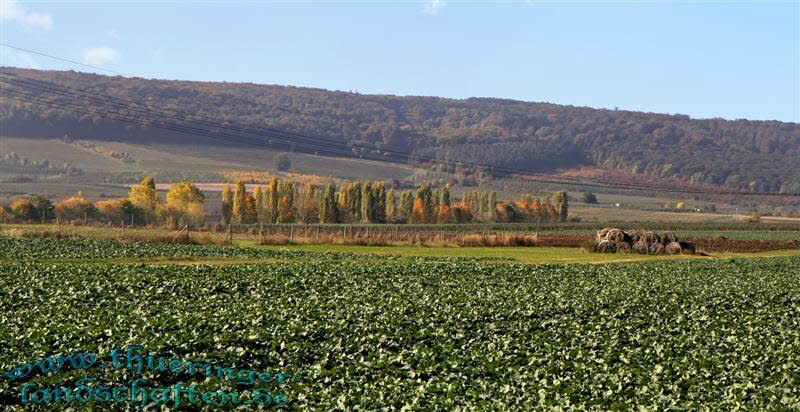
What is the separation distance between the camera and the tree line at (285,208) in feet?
392

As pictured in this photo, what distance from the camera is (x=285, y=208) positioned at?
143000 millimetres

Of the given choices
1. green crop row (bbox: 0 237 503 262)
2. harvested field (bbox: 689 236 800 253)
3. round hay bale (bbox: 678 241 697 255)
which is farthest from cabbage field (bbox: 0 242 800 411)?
harvested field (bbox: 689 236 800 253)

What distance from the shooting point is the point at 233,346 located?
23.7 metres

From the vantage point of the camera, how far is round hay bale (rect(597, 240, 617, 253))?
257ft

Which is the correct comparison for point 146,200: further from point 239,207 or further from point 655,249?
point 655,249

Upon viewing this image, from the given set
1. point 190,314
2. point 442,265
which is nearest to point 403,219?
point 442,265

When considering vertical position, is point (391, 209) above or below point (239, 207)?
below

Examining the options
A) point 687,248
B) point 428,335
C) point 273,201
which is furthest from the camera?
point 273,201

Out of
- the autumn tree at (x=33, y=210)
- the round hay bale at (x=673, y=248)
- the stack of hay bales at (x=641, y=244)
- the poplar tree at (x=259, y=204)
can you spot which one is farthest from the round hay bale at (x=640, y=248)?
the poplar tree at (x=259, y=204)

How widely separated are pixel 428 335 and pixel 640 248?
55.8m

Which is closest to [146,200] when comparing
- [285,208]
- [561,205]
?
[285,208]

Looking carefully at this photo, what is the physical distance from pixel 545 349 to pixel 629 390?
4550 mm

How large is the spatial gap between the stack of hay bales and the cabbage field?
35.5 metres

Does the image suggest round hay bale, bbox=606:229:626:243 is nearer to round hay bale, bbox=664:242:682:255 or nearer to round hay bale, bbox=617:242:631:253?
round hay bale, bbox=617:242:631:253
